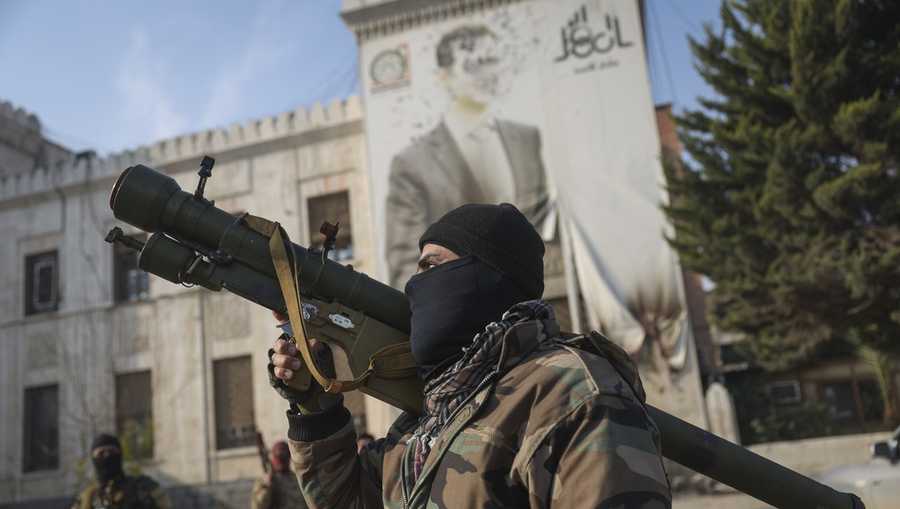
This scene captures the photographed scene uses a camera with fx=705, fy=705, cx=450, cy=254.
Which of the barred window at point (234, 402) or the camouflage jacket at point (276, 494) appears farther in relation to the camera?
the barred window at point (234, 402)

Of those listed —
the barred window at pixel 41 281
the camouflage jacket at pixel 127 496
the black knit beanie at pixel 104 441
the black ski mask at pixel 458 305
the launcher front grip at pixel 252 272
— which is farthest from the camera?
the barred window at pixel 41 281

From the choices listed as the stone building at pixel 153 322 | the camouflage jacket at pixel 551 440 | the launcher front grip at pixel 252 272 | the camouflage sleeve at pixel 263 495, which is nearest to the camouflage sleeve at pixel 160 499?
the camouflage sleeve at pixel 263 495

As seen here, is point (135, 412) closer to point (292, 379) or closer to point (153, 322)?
point (153, 322)

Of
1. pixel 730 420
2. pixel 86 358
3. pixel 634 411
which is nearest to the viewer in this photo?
pixel 634 411

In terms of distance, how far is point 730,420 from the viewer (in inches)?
527

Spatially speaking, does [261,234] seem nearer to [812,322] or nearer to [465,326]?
[465,326]

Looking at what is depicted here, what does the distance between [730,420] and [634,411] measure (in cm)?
1327

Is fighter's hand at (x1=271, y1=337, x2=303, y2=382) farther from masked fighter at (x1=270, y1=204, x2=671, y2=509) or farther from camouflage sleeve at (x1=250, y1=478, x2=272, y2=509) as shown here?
camouflage sleeve at (x1=250, y1=478, x2=272, y2=509)

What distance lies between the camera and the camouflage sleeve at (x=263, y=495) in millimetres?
5758

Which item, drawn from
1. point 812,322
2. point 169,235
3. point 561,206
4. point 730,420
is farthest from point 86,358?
point 169,235

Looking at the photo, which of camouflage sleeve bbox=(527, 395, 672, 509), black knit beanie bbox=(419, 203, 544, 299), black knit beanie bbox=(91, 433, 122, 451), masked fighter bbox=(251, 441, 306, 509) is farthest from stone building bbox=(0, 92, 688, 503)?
camouflage sleeve bbox=(527, 395, 672, 509)

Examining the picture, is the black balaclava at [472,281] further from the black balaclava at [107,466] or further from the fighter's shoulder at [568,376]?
the black balaclava at [107,466]

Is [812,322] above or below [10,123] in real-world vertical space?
below

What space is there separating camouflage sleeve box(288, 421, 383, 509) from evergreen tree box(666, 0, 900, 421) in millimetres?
9857
